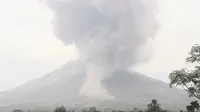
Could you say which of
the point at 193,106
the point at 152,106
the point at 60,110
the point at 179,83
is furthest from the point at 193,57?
the point at 60,110

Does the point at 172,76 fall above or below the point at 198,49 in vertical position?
below

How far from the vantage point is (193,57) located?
91.7 feet

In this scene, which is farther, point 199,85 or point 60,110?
point 60,110

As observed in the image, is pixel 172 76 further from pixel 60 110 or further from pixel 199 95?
pixel 60 110

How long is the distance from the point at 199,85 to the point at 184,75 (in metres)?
1.54

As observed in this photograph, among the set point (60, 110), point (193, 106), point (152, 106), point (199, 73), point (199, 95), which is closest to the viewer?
point (199, 73)

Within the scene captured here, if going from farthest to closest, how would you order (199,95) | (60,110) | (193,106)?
1. (60,110)
2. (193,106)
3. (199,95)

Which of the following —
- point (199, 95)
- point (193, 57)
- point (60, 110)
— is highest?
point (60, 110)

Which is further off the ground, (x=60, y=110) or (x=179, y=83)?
(x=60, y=110)

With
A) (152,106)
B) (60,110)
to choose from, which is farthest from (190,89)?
(60,110)

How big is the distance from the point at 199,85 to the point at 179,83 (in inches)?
72.5

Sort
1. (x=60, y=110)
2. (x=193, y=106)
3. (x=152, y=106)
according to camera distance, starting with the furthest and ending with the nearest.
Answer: (x=60, y=110) → (x=152, y=106) → (x=193, y=106)

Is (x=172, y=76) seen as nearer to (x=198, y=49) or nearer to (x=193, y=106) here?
(x=198, y=49)

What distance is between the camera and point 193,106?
34.1 metres
